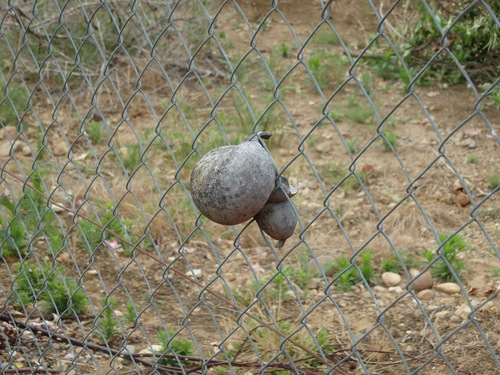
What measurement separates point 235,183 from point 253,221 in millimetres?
663

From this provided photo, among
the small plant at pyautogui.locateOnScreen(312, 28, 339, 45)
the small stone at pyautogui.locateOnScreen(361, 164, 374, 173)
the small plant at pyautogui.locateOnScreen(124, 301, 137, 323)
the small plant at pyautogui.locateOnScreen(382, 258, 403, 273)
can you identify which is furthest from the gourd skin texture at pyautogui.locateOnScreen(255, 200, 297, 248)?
the small plant at pyautogui.locateOnScreen(312, 28, 339, 45)

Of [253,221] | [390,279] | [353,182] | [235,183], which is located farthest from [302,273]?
[235,183]

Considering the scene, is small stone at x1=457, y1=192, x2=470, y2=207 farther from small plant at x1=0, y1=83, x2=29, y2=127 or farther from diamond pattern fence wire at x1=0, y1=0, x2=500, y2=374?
small plant at x1=0, y1=83, x2=29, y2=127

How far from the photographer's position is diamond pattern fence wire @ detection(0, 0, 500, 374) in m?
2.14

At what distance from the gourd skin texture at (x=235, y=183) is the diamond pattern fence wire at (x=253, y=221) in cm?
11

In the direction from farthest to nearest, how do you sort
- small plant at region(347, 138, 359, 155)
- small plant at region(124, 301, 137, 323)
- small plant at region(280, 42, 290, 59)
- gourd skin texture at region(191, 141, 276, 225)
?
small plant at region(280, 42, 290, 59) → small plant at region(347, 138, 359, 155) → small plant at region(124, 301, 137, 323) → gourd skin texture at region(191, 141, 276, 225)

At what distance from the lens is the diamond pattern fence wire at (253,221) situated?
214cm

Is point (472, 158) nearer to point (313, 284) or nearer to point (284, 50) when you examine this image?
point (313, 284)

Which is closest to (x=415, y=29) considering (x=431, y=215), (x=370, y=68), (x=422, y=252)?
(x=370, y=68)

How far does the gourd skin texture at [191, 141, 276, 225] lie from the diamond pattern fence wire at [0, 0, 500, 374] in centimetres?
11

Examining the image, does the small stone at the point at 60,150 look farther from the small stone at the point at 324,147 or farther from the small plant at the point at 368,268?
the small plant at the point at 368,268

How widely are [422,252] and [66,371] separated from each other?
1904 millimetres

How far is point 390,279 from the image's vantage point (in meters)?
3.14

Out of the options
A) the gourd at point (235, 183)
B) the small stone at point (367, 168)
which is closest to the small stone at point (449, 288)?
the small stone at point (367, 168)
